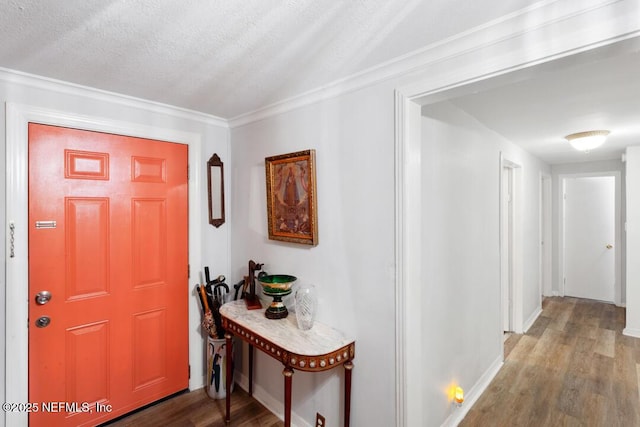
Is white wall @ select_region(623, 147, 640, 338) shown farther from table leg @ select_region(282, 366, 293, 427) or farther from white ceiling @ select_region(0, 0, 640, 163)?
table leg @ select_region(282, 366, 293, 427)

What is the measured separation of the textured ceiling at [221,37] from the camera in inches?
46.0

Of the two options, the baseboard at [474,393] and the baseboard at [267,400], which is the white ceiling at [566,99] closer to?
the baseboard at [474,393]

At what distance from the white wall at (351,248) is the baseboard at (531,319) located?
121 inches

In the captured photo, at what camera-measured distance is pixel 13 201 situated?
1.76 m

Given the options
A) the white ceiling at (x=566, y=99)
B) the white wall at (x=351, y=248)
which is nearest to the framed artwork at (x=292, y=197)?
the white wall at (x=351, y=248)

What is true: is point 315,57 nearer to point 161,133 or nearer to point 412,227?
point 412,227

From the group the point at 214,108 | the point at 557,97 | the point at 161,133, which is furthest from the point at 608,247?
the point at 161,133

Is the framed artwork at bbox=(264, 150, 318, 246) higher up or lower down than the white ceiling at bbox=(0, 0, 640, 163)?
lower down

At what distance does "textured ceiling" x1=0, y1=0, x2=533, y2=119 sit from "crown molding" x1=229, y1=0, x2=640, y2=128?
5 centimetres

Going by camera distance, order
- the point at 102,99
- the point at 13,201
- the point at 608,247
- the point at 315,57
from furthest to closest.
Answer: the point at 608,247 → the point at 102,99 → the point at 13,201 → the point at 315,57

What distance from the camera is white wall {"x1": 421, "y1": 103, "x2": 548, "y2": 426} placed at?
1873 millimetres

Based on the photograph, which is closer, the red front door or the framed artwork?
the red front door

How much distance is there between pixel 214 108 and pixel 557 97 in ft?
7.81

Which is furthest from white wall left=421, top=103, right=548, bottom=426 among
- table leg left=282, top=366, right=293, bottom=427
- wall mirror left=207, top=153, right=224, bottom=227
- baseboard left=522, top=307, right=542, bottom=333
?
wall mirror left=207, top=153, right=224, bottom=227
